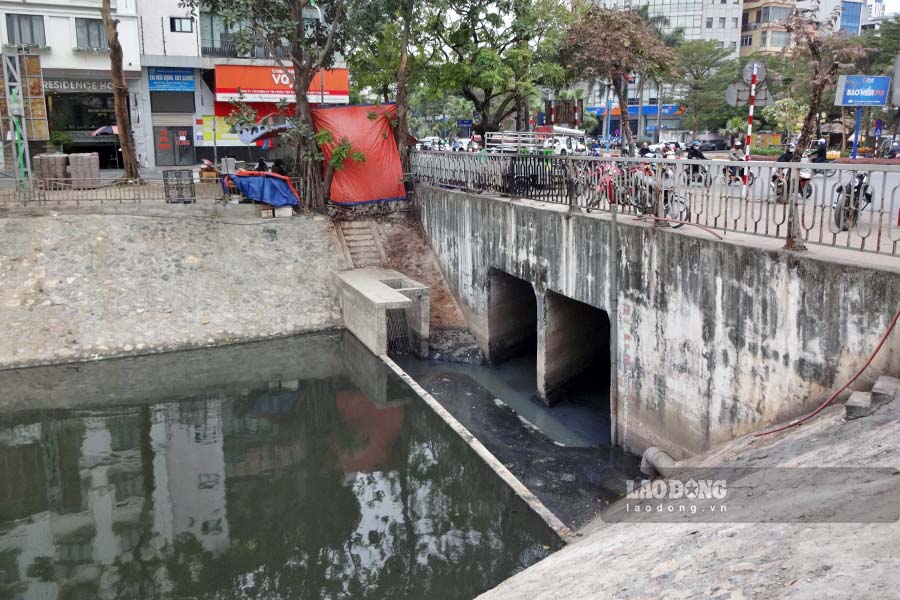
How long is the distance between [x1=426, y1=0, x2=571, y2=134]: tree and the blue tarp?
5554mm

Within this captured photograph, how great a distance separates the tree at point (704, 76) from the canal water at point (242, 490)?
45.2 metres

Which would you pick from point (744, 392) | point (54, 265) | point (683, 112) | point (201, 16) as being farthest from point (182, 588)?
point (683, 112)

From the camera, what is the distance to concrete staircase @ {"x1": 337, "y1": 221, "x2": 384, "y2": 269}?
21.4 meters

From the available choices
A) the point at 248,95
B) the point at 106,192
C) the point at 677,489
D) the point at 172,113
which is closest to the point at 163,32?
the point at 172,113

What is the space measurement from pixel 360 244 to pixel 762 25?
199 feet

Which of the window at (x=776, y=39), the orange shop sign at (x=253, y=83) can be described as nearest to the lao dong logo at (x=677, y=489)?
the orange shop sign at (x=253, y=83)

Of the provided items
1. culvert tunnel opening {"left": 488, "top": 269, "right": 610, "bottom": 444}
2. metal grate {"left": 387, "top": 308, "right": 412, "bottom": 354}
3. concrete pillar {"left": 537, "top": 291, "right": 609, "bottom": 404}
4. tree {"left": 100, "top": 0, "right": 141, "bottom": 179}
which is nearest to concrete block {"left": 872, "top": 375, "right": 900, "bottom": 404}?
culvert tunnel opening {"left": 488, "top": 269, "right": 610, "bottom": 444}

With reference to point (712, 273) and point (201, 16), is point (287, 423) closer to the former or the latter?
point (712, 273)

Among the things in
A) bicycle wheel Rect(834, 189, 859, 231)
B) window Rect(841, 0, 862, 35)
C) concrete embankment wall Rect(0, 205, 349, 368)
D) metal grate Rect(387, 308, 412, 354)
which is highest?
window Rect(841, 0, 862, 35)

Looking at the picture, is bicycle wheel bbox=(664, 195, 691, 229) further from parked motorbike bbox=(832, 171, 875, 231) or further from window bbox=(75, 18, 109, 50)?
window bbox=(75, 18, 109, 50)

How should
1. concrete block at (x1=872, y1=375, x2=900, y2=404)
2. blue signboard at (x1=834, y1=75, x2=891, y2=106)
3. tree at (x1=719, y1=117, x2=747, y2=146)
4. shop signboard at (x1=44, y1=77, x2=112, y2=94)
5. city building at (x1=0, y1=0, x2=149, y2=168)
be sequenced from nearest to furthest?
1. concrete block at (x1=872, y1=375, x2=900, y2=404)
2. blue signboard at (x1=834, y1=75, x2=891, y2=106)
3. city building at (x1=0, y1=0, x2=149, y2=168)
4. shop signboard at (x1=44, y1=77, x2=112, y2=94)
5. tree at (x1=719, y1=117, x2=747, y2=146)

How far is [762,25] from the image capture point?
2699 inches

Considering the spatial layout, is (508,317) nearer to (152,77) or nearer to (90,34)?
(152,77)

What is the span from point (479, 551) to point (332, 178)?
14.5 meters
